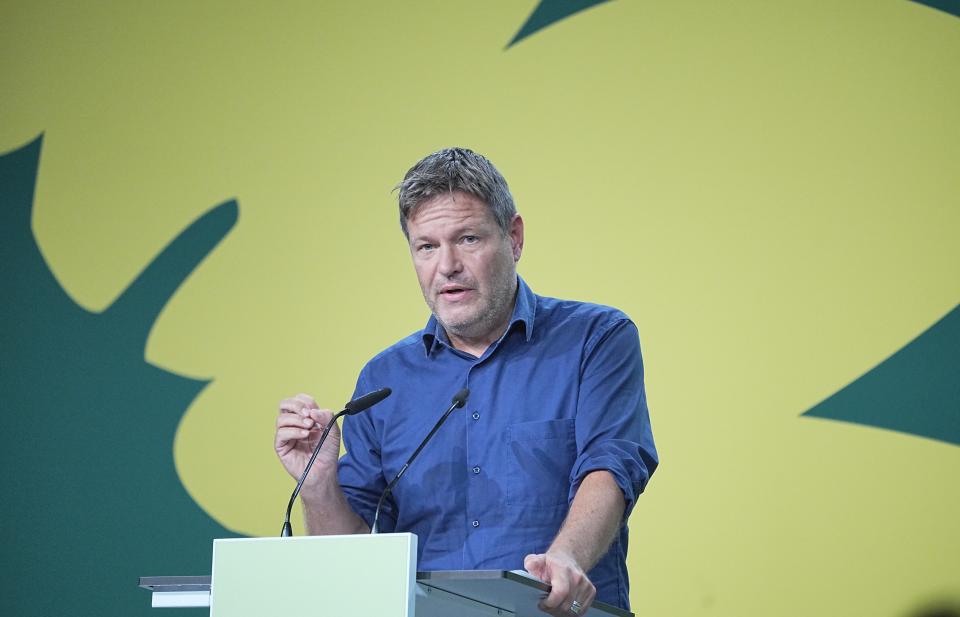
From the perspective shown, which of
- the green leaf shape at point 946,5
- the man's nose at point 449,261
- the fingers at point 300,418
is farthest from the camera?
the green leaf shape at point 946,5

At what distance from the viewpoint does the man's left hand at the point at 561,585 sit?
1.65m

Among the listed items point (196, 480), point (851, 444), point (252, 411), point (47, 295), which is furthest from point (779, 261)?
point (47, 295)

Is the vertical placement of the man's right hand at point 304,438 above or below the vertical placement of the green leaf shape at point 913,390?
below

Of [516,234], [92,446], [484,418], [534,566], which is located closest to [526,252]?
[516,234]

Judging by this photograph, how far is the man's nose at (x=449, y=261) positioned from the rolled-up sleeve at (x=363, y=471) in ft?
1.22

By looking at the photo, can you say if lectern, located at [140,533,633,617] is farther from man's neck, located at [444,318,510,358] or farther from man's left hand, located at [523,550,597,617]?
man's neck, located at [444,318,510,358]

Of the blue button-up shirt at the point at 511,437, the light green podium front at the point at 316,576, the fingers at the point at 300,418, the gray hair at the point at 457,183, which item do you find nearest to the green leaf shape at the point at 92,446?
the blue button-up shirt at the point at 511,437

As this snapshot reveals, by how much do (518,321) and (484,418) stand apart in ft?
0.81

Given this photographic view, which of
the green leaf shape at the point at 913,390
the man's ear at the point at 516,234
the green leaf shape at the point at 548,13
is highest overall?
the green leaf shape at the point at 548,13

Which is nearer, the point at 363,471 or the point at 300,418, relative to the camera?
the point at 300,418

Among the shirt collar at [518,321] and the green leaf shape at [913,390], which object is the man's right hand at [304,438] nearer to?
the shirt collar at [518,321]

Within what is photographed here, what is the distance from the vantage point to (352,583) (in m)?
1.62

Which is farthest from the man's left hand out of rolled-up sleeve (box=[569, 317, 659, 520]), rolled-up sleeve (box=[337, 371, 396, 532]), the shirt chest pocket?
rolled-up sleeve (box=[337, 371, 396, 532])

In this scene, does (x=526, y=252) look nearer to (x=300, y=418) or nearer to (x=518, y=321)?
(x=518, y=321)
